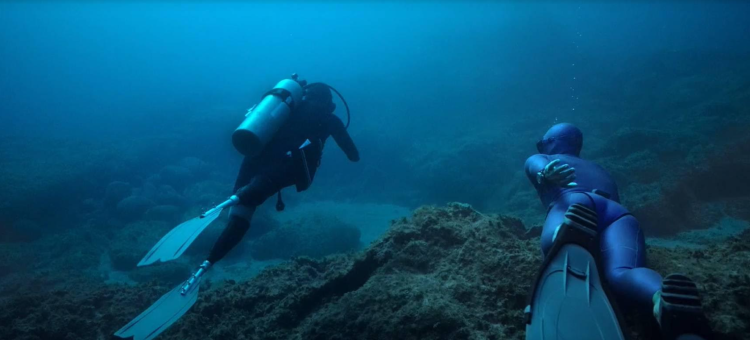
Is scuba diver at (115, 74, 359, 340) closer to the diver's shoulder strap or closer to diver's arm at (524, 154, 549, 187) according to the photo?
diver's arm at (524, 154, 549, 187)

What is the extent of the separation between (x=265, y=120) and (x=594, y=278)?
152 inches

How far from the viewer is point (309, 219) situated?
507 inches

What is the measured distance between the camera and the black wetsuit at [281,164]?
430cm

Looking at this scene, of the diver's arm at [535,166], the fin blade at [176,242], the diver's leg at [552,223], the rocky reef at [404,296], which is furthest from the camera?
the fin blade at [176,242]

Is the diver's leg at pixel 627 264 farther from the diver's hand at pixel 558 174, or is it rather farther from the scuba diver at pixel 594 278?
the diver's hand at pixel 558 174

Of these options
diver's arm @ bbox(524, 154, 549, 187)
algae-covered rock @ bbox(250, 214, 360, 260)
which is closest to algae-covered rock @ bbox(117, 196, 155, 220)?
algae-covered rock @ bbox(250, 214, 360, 260)

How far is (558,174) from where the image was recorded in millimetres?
3088

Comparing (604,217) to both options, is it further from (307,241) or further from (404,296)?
(307,241)

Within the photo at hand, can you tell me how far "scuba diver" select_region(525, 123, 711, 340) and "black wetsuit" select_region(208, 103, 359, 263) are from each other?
291cm

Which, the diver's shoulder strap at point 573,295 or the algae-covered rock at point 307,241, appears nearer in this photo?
the diver's shoulder strap at point 573,295

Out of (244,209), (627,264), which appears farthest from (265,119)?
(627,264)

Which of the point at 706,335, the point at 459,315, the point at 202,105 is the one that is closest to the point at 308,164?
the point at 459,315

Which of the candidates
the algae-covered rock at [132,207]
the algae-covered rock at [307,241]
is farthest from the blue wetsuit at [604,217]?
the algae-covered rock at [132,207]

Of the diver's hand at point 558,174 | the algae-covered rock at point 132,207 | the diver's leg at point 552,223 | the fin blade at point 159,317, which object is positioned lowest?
the diver's leg at point 552,223
